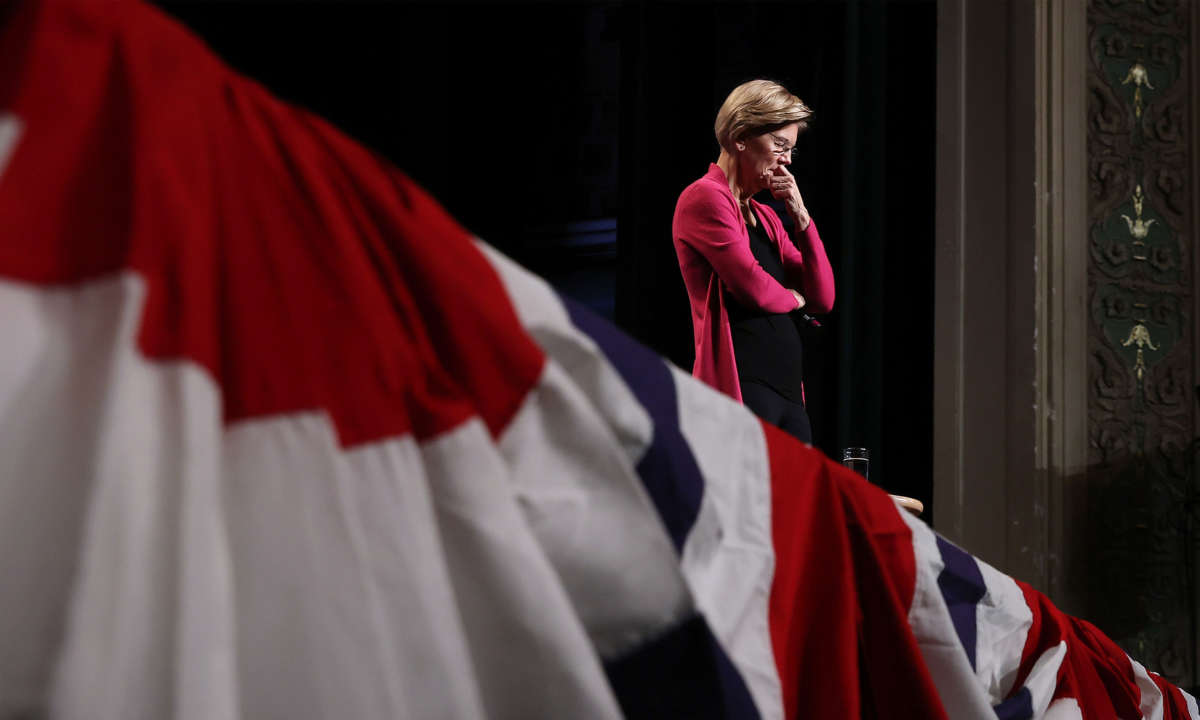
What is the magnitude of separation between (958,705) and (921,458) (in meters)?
2.51

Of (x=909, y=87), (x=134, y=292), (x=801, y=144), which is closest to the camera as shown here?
(x=134, y=292)

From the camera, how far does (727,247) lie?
1.76m

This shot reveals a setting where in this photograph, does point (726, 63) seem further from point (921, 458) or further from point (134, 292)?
point (134, 292)

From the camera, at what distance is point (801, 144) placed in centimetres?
326

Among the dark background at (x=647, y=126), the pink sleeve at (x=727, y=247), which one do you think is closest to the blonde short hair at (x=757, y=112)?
the pink sleeve at (x=727, y=247)

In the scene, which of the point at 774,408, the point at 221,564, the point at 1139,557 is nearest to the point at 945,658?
the point at 221,564

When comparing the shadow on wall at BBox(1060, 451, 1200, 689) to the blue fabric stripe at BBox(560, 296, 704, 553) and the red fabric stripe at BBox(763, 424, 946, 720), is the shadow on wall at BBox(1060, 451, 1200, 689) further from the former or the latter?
the blue fabric stripe at BBox(560, 296, 704, 553)

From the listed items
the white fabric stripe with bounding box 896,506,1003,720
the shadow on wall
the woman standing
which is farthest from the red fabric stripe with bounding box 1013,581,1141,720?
the shadow on wall

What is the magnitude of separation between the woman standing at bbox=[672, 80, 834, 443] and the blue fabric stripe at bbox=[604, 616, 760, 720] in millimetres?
1357

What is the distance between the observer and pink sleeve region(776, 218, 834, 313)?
6.36ft

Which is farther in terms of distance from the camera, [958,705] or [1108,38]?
[1108,38]

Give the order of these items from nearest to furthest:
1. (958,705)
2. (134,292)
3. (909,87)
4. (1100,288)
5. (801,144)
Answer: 1. (134,292)
2. (958,705)
3. (1100,288)
4. (909,87)
5. (801,144)

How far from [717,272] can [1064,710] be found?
3.92ft

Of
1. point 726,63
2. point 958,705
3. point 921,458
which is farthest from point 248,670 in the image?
point 726,63
